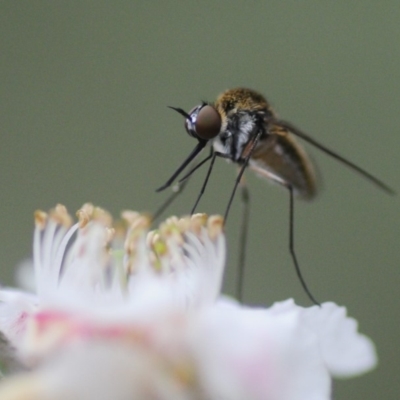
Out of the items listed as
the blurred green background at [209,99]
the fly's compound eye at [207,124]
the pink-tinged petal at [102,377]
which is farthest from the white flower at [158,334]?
the blurred green background at [209,99]

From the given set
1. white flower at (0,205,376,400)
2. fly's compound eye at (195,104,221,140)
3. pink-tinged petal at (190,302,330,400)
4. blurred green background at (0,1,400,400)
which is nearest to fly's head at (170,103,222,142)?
fly's compound eye at (195,104,221,140)

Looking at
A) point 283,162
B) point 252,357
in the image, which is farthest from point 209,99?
point 252,357

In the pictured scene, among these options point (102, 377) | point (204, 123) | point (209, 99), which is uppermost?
point (209, 99)

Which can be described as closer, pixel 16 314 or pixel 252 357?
pixel 252 357

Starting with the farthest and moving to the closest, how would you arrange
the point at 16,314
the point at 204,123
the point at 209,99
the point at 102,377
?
the point at 209,99
the point at 204,123
the point at 16,314
the point at 102,377

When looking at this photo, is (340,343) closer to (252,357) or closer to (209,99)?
(252,357)

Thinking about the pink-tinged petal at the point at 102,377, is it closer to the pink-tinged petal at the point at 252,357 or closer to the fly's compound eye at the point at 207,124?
the pink-tinged petal at the point at 252,357

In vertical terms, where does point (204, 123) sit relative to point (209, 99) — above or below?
below
